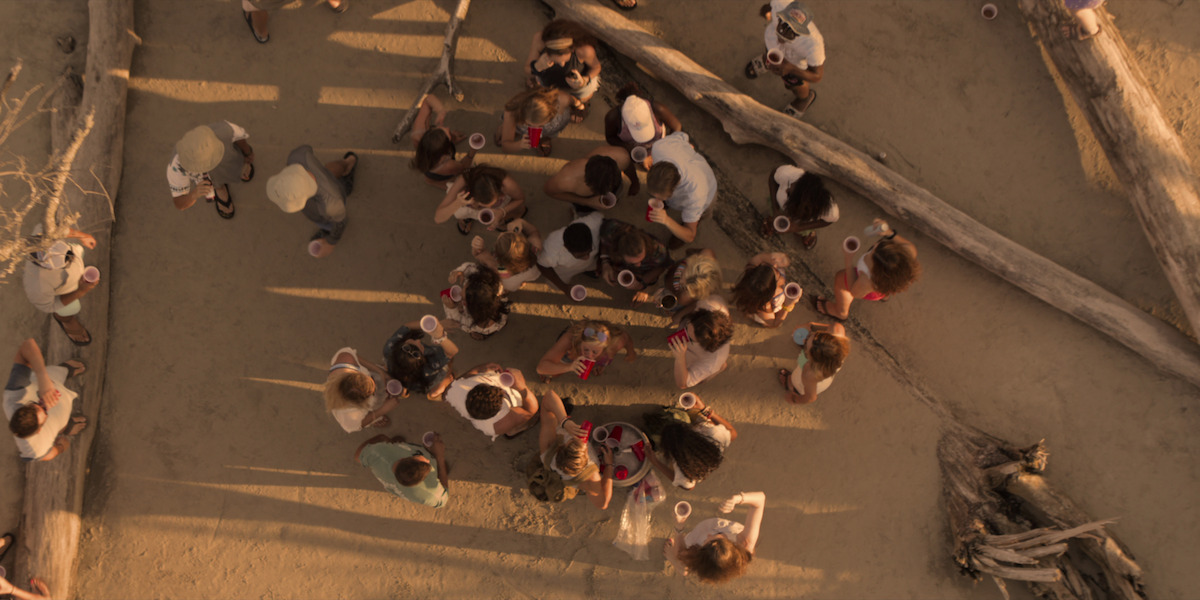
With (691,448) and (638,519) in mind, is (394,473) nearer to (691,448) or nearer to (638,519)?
(638,519)

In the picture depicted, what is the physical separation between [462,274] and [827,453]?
380 centimetres

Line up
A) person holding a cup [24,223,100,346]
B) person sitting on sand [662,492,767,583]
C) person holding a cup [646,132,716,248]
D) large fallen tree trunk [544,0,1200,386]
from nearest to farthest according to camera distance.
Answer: person sitting on sand [662,492,767,583]
person holding a cup [646,132,716,248]
person holding a cup [24,223,100,346]
large fallen tree trunk [544,0,1200,386]

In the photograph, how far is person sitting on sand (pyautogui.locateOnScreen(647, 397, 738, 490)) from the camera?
179 inches

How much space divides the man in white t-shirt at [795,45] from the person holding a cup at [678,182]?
1.30 metres

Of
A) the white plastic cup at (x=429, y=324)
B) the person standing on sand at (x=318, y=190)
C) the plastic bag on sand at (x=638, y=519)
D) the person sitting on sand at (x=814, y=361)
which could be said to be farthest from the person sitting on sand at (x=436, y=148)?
the person sitting on sand at (x=814, y=361)

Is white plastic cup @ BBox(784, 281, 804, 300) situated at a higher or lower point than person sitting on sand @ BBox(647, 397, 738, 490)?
higher

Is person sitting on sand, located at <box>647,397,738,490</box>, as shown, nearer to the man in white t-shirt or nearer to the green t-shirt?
the green t-shirt

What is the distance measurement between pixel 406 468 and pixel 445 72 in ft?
12.4

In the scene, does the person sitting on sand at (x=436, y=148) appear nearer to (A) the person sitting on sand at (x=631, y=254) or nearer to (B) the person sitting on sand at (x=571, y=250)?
(B) the person sitting on sand at (x=571, y=250)

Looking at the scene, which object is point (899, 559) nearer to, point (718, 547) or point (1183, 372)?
point (718, 547)

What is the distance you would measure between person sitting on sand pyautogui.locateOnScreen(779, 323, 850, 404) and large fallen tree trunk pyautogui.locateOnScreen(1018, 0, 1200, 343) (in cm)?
305

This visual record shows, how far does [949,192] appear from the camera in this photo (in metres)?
6.09

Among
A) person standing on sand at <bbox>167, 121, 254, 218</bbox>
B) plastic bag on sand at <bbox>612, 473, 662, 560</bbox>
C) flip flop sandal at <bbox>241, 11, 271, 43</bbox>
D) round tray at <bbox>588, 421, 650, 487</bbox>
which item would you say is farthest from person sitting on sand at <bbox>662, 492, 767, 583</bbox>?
flip flop sandal at <bbox>241, 11, 271, 43</bbox>

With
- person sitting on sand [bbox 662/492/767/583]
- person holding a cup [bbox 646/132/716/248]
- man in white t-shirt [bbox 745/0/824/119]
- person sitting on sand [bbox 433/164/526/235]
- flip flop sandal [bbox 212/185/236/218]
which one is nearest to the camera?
person sitting on sand [bbox 662/492/767/583]
